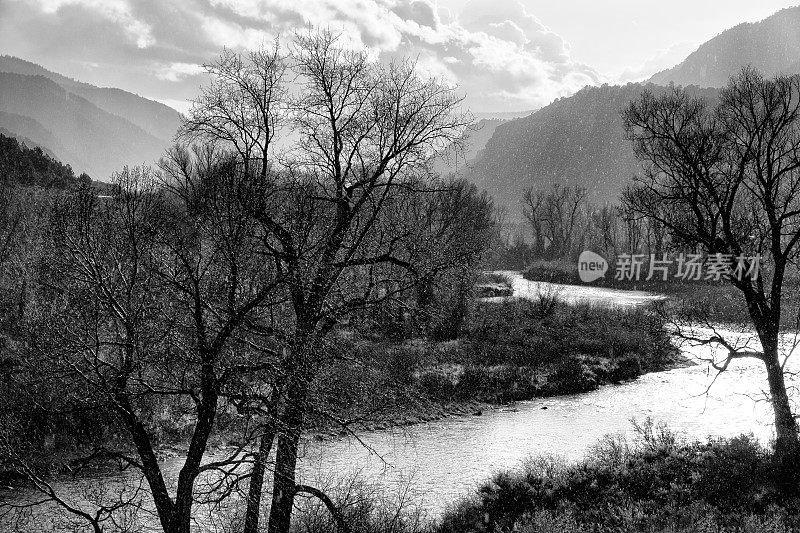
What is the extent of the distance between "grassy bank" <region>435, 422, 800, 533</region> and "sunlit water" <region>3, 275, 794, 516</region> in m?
1.37

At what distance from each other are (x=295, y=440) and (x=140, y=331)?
160 inches

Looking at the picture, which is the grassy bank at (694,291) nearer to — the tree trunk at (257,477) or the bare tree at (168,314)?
the tree trunk at (257,477)

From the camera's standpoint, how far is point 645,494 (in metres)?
16.0

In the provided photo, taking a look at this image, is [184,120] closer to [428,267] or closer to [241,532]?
[428,267]

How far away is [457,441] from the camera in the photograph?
2220 centimetres

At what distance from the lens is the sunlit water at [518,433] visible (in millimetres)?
18062

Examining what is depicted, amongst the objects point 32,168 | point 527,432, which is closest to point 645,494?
point 527,432

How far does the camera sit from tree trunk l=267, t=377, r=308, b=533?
442 inches

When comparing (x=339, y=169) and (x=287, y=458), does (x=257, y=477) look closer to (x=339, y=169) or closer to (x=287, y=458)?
(x=287, y=458)

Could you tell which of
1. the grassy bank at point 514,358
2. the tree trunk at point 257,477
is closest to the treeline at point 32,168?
the grassy bank at point 514,358

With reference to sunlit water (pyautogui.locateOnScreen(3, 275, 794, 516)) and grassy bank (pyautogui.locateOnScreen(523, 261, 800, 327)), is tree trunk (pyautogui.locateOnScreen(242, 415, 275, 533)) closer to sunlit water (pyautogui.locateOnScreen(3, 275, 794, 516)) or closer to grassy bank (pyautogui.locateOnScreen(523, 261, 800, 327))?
sunlit water (pyautogui.locateOnScreen(3, 275, 794, 516))

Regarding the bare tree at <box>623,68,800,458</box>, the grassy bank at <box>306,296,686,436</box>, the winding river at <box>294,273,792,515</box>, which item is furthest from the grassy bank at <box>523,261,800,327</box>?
the winding river at <box>294,273,792,515</box>

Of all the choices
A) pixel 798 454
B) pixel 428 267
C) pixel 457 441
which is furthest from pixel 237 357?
pixel 798 454

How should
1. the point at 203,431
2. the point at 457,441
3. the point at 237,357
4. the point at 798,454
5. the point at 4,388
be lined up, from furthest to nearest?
1. the point at 457,441
2. the point at 4,388
3. the point at 798,454
4. the point at 237,357
5. the point at 203,431
